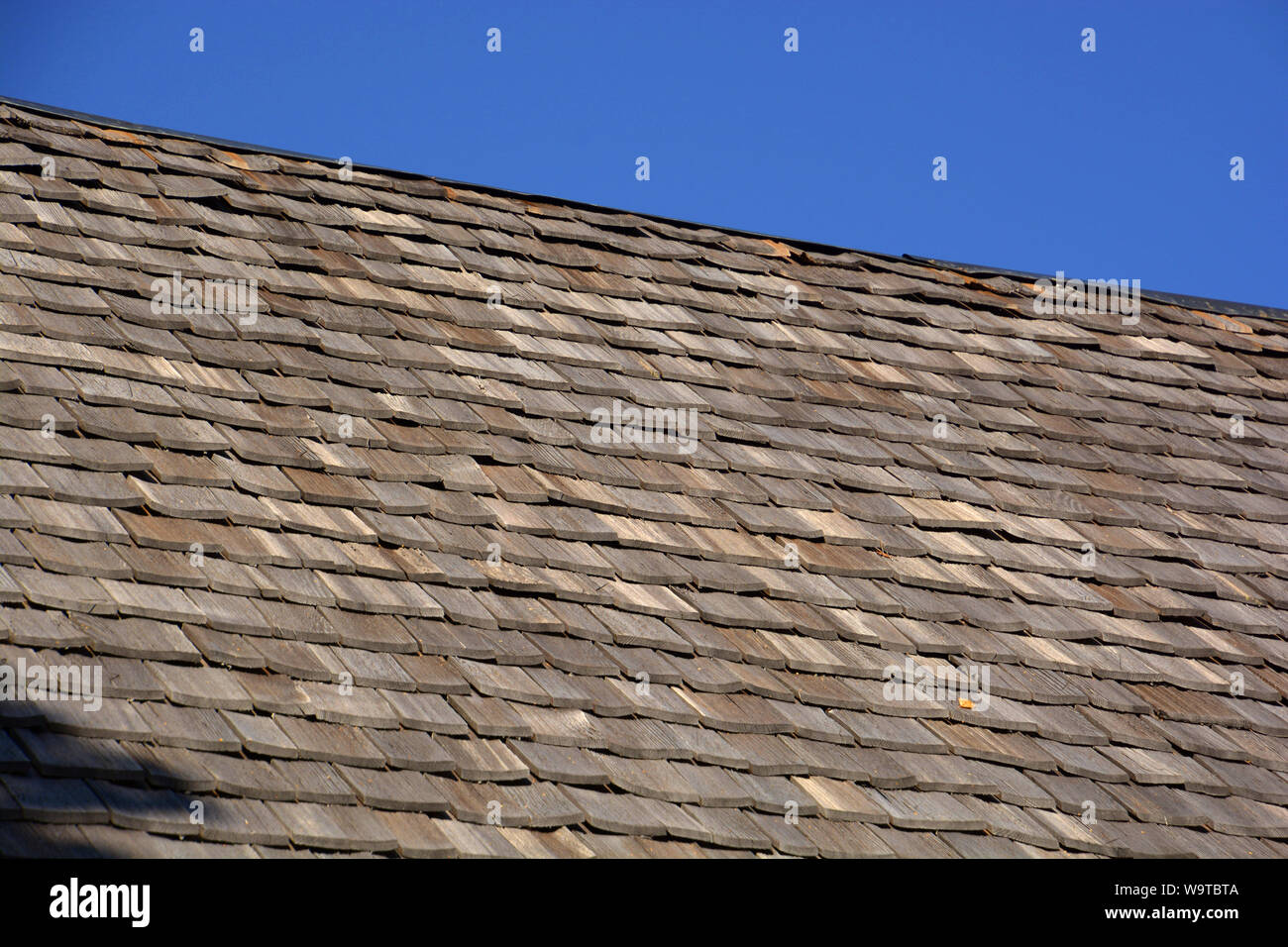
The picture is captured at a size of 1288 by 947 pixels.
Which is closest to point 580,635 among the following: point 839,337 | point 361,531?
point 361,531

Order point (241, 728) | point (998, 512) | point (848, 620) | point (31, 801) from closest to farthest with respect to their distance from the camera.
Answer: point (31, 801), point (241, 728), point (848, 620), point (998, 512)

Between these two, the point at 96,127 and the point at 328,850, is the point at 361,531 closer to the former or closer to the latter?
the point at 328,850

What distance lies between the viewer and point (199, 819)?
3131mm

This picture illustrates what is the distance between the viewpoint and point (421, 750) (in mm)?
3574

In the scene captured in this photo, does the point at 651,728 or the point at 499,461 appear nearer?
the point at 651,728

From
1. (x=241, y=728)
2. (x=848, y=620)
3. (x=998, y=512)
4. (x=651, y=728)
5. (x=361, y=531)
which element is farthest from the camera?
(x=998, y=512)

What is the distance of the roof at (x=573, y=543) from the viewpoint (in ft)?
11.6

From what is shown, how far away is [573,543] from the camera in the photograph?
14.9 ft

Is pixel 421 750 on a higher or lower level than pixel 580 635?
lower

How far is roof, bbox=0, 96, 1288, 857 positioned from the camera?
352cm

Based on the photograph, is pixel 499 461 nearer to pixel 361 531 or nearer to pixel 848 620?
pixel 361 531

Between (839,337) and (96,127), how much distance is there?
10.9ft

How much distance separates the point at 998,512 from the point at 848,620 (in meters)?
1.12
